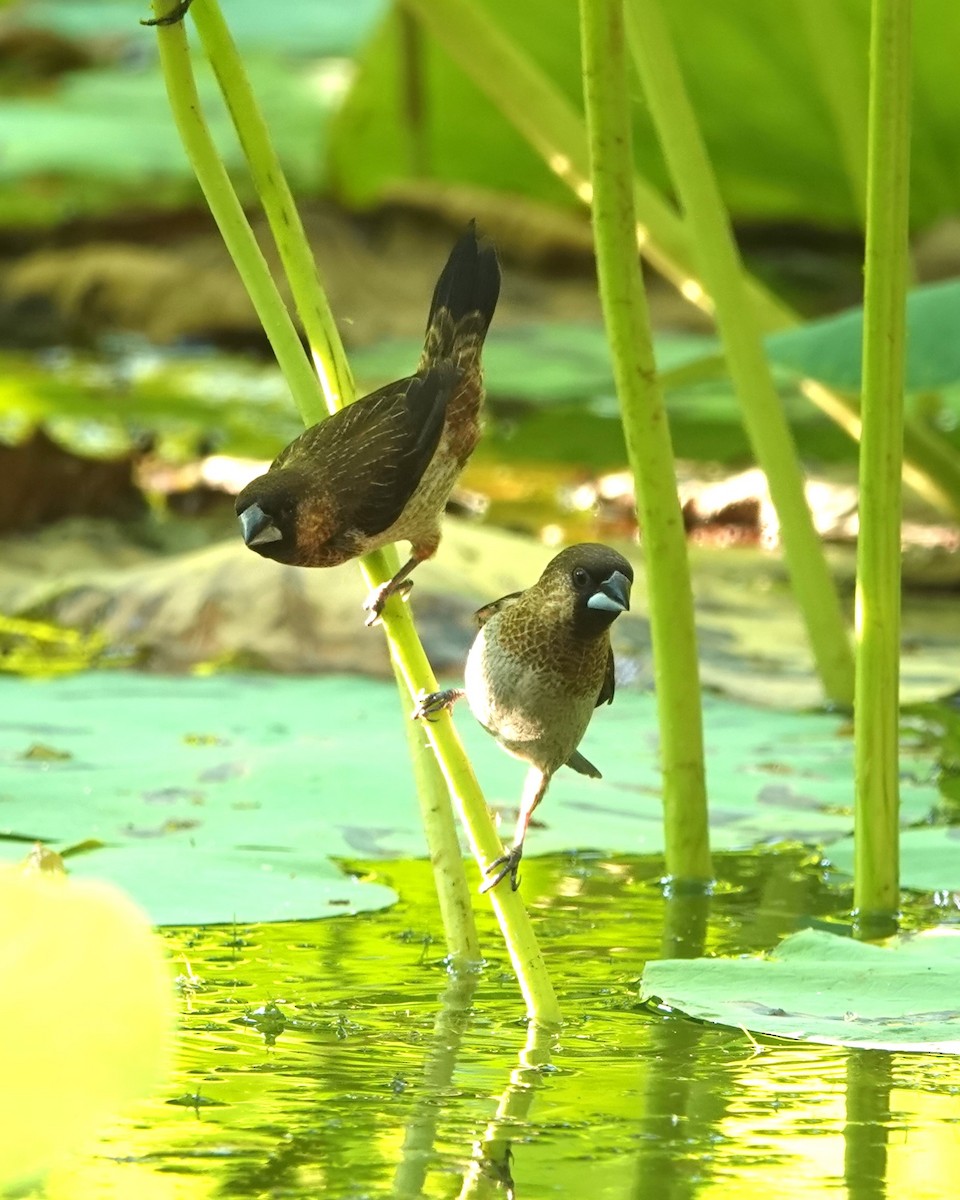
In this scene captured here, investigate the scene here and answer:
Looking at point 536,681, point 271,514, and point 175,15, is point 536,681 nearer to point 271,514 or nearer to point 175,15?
point 271,514

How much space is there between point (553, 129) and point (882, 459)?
145 cm

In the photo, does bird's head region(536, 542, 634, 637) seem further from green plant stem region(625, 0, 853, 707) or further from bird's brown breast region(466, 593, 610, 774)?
green plant stem region(625, 0, 853, 707)

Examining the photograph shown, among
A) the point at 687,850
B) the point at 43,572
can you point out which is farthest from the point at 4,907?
the point at 43,572

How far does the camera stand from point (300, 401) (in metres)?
1.92

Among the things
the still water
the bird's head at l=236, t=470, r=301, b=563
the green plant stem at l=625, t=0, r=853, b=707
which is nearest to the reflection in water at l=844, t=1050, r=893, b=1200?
the still water

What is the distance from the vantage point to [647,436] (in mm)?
2277

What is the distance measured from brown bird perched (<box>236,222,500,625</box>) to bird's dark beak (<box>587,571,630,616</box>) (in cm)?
18

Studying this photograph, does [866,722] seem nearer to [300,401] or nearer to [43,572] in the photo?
[300,401]

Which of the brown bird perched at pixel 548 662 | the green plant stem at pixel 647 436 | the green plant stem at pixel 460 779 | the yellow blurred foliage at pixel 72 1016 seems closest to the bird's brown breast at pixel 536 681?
the brown bird perched at pixel 548 662

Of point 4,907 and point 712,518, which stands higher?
→ point 712,518

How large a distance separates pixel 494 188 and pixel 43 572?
5495 millimetres

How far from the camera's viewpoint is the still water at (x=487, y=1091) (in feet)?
5.14

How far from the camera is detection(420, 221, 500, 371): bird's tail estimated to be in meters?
1.88

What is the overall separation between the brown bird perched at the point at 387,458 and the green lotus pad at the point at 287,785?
2.38ft
